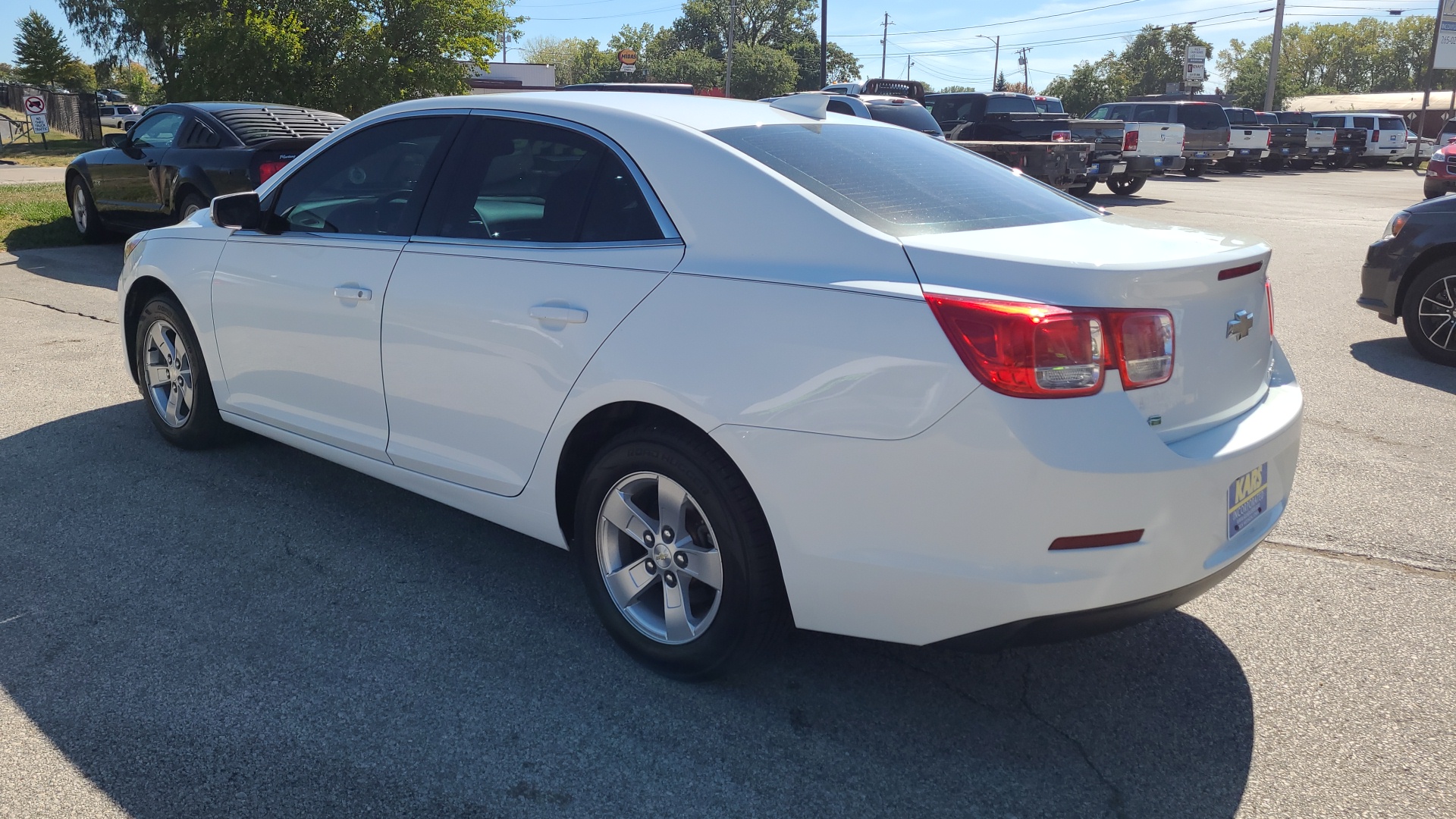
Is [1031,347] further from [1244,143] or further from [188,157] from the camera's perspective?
[1244,143]

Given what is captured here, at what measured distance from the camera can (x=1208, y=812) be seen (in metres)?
2.62

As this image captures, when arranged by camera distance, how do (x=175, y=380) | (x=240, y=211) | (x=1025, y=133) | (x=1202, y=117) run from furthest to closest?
(x=1202, y=117) < (x=1025, y=133) < (x=175, y=380) < (x=240, y=211)

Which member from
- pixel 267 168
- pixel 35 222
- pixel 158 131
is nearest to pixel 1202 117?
pixel 267 168

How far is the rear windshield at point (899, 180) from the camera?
9.79 feet

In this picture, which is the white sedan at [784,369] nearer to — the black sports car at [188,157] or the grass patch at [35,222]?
the black sports car at [188,157]

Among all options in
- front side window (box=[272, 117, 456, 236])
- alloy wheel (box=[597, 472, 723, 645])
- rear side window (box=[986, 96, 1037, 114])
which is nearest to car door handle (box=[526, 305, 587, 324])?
alloy wheel (box=[597, 472, 723, 645])

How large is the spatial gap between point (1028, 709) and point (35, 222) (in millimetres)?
14306

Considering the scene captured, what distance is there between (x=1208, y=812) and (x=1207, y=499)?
758 mm

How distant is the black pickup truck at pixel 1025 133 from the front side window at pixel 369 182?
1123cm

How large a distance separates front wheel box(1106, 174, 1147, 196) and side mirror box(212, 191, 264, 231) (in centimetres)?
1886

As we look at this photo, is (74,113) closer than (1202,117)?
No

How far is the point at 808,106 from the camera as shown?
3.93 meters

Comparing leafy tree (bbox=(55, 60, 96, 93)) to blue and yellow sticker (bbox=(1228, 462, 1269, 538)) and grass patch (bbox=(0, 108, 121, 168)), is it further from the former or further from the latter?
blue and yellow sticker (bbox=(1228, 462, 1269, 538))

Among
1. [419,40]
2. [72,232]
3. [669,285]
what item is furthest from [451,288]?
[419,40]
